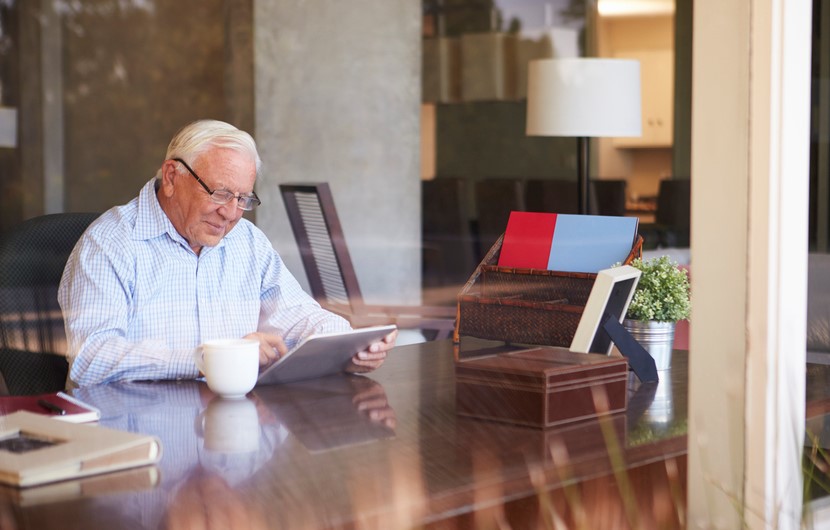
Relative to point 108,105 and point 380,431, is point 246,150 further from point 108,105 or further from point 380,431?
point 108,105

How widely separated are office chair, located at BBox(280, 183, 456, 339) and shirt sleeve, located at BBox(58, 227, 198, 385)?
1.45m

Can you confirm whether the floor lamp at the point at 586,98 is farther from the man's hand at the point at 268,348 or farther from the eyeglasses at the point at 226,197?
the man's hand at the point at 268,348

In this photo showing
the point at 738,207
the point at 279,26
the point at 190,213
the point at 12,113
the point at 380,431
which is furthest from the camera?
the point at 12,113

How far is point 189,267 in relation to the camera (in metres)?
2.17

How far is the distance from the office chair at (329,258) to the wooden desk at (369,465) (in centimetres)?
178

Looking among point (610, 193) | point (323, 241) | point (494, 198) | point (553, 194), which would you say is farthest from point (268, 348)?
point (553, 194)

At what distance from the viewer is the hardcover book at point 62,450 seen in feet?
3.76

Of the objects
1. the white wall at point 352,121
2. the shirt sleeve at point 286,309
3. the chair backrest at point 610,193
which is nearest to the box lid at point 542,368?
the shirt sleeve at point 286,309

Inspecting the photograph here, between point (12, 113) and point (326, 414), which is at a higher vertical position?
point (12, 113)

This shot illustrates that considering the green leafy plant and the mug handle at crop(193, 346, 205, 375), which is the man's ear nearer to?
the mug handle at crop(193, 346, 205, 375)

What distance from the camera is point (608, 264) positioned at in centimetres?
196

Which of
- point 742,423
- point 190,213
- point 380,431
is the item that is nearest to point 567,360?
point 380,431

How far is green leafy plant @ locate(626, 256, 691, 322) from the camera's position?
6.10ft

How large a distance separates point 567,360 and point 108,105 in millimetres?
4549
